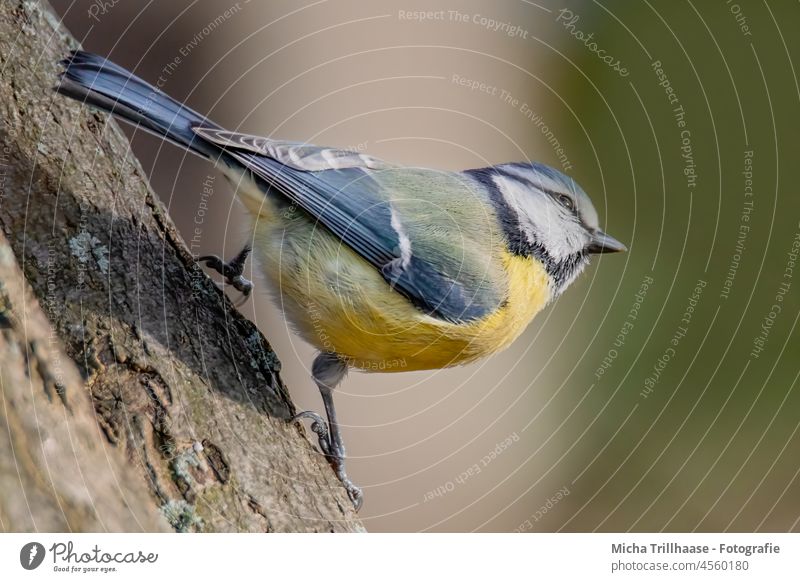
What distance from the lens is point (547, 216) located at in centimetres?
193

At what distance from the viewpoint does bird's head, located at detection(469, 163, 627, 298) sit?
6.29 ft

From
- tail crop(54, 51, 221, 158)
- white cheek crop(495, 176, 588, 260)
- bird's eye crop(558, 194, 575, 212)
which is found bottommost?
tail crop(54, 51, 221, 158)

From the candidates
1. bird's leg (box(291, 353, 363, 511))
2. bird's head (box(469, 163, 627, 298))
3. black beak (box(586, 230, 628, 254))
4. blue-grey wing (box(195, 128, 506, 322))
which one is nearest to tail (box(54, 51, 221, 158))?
blue-grey wing (box(195, 128, 506, 322))

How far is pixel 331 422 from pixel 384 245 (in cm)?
44

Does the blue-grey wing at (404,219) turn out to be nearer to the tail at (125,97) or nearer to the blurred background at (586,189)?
the tail at (125,97)

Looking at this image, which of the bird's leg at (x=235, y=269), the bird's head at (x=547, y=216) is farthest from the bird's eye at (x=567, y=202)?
the bird's leg at (x=235, y=269)

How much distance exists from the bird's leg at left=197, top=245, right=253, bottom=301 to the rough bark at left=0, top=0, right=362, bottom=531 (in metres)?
0.28

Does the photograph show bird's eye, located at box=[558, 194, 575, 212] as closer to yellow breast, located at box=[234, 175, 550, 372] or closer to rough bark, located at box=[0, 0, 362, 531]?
yellow breast, located at box=[234, 175, 550, 372]

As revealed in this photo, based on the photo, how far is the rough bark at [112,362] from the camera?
1.13 m

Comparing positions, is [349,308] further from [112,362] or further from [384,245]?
[112,362]

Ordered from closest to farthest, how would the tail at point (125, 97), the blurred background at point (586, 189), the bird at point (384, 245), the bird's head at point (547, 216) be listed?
the tail at point (125, 97)
the bird at point (384, 245)
the bird's head at point (547, 216)
the blurred background at point (586, 189)

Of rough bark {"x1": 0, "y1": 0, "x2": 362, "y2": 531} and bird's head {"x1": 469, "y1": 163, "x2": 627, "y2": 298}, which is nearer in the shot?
rough bark {"x1": 0, "y1": 0, "x2": 362, "y2": 531}

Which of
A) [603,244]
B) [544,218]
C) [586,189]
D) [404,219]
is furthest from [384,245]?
[586,189]

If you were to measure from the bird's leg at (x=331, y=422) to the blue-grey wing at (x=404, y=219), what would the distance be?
265mm
